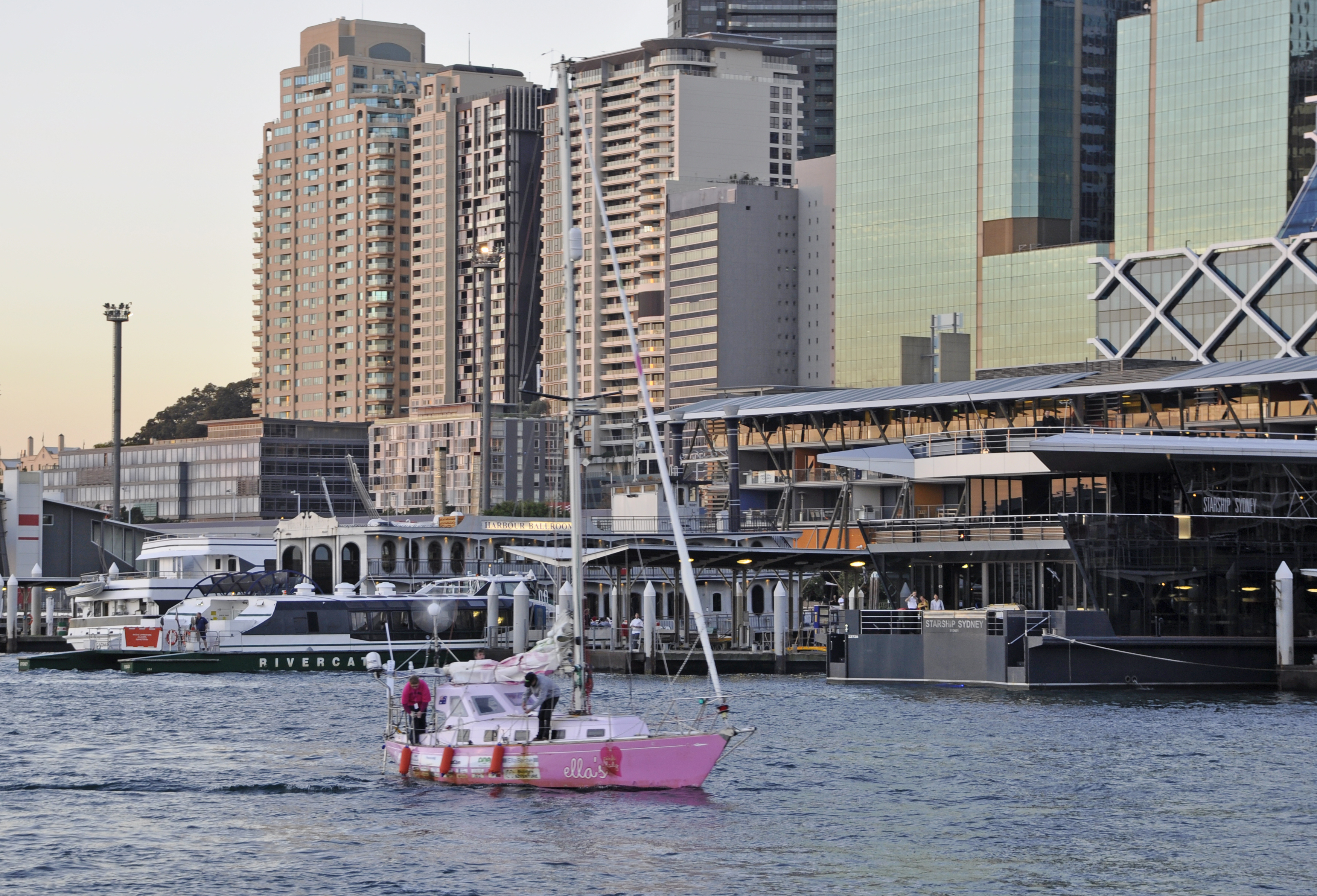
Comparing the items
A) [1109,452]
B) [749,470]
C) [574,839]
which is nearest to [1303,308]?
[749,470]

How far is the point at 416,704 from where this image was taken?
47.3 metres

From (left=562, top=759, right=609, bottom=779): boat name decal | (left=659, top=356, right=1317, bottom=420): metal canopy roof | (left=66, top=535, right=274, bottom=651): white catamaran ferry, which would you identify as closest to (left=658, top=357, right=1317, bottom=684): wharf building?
(left=562, top=759, right=609, bottom=779): boat name decal

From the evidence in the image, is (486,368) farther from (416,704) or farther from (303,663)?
(416,704)

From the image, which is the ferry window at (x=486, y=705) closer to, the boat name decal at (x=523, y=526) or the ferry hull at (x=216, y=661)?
the ferry hull at (x=216, y=661)

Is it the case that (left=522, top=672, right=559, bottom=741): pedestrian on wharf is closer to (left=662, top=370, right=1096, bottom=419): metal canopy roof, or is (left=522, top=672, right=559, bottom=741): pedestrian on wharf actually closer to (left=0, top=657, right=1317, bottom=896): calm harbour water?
(left=0, top=657, right=1317, bottom=896): calm harbour water

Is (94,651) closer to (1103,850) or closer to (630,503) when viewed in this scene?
(630,503)

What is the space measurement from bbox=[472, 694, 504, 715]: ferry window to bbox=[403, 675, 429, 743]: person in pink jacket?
1771mm

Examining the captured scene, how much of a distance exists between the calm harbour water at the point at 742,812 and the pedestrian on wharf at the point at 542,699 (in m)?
1.53

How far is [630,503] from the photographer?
5285 inches

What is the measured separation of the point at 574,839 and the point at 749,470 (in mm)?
150038

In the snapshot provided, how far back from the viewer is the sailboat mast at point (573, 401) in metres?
43.2

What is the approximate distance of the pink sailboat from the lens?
1708 inches

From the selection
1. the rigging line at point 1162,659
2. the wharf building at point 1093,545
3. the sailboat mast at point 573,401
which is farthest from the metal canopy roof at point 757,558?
the sailboat mast at point 573,401

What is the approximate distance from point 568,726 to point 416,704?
490cm
